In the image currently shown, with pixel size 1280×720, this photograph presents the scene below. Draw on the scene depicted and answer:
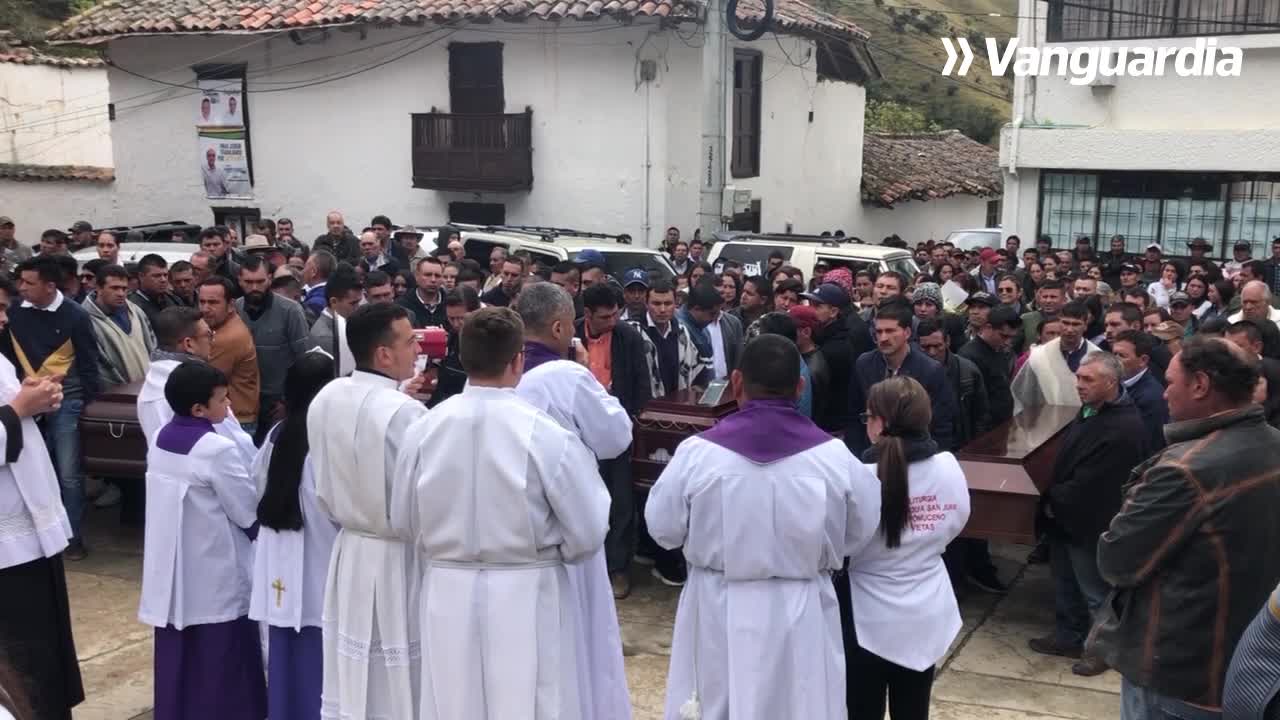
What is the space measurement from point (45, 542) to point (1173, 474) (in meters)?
4.07

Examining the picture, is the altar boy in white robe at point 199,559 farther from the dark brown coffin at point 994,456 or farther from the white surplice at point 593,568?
the dark brown coffin at point 994,456

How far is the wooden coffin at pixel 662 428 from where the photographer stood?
22.1 ft

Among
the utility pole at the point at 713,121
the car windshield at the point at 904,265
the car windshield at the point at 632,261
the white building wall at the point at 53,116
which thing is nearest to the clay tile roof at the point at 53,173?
the white building wall at the point at 53,116

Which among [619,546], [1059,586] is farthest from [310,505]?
[1059,586]

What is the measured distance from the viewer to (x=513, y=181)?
19.3 m

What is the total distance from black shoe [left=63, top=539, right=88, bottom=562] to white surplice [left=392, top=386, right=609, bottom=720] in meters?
4.63

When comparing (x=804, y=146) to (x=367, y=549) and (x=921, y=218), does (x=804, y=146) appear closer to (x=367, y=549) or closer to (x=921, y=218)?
(x=921, y=218)

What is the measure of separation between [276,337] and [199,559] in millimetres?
2899

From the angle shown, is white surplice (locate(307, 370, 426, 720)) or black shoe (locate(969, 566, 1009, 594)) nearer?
white surplice (locate(307, 370, 426, 720))

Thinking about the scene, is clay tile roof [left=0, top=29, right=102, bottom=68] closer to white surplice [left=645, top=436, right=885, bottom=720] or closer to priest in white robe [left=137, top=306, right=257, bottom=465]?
priest in white robe [left=137, top=306, right=257, bottom=465]

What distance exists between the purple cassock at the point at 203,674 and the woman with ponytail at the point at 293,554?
0.15 m

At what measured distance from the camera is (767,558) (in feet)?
12.4

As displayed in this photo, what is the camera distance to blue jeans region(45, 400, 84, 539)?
7.24m

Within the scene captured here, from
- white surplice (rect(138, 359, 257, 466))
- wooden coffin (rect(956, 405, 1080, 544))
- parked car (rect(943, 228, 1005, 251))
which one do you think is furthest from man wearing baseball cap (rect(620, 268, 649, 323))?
parked car (rect(943, 228, 1005, 251))
